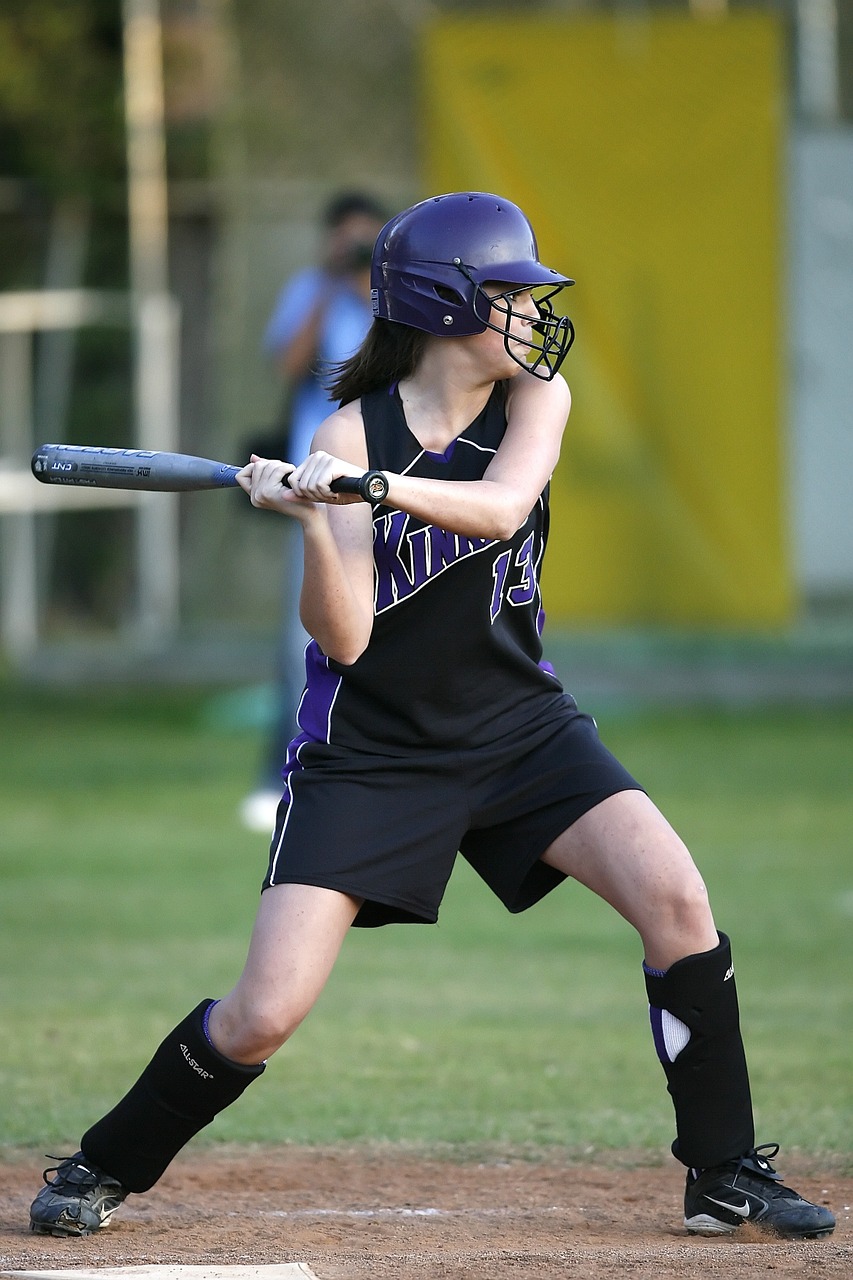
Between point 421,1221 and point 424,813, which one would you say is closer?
point 424,813

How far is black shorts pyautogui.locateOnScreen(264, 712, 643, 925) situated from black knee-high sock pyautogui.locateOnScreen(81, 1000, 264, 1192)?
0.36 metres

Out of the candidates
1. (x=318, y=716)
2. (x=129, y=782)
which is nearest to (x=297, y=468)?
(x=318, y=716)

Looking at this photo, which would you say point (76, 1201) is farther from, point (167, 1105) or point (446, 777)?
point (446, 777)

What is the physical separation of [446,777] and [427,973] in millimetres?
2803

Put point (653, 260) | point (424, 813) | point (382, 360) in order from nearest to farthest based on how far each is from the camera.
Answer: point (424, 813)
point (382, 360)
point (653, 260)

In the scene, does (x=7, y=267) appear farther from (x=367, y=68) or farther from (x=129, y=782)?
(x=129, y=782)

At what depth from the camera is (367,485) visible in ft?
10.6

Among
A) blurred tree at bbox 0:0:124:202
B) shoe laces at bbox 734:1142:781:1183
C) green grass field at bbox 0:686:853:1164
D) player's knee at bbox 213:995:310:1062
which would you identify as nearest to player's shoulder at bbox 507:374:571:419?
player's knee at bbox 213:995:310:1062

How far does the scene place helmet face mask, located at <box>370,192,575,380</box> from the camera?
3.60 meters

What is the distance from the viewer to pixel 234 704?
12258mm

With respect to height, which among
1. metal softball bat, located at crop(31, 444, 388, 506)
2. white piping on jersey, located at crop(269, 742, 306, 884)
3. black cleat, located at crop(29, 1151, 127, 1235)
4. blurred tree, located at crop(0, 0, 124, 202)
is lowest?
black cleat, located at crop(29, 1151, 127, 1235)

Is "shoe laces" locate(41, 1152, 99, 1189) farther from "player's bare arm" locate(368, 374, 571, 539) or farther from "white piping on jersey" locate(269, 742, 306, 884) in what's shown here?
"player's bare arm" locate(368, 374, 571, 539)

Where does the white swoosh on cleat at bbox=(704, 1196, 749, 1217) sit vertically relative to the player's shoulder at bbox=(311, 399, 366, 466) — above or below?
below

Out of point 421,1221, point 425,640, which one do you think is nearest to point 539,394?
point 425,640
